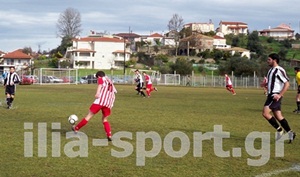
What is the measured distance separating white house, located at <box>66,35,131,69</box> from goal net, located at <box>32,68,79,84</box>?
34.9 meters

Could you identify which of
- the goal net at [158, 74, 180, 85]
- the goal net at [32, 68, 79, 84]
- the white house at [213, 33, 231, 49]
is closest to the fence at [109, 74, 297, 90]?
the goal net at [158, 74, 180, 85]

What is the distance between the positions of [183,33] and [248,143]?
121m

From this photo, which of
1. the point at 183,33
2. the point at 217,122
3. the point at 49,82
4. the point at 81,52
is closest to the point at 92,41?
the point at 81,52

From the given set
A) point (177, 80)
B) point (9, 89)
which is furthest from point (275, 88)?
point (177, 80)

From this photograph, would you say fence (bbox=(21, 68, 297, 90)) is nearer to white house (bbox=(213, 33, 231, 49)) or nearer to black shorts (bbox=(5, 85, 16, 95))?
black shorts (bbox=(5, 85, 16, 95))

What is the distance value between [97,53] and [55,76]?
1652 inches

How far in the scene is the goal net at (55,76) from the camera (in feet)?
213

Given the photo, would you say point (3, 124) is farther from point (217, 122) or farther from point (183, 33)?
point (183, 33)

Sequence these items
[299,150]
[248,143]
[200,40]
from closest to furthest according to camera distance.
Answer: [299,150]
[248,143]
[200,40]

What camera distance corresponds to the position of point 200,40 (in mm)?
123000

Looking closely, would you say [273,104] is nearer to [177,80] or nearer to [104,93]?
[104,93]

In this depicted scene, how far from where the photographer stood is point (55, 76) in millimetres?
70062

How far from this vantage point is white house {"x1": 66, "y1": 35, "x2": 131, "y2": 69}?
355ft

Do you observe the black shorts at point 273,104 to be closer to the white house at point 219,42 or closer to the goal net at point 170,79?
the goal net at point 170,79
